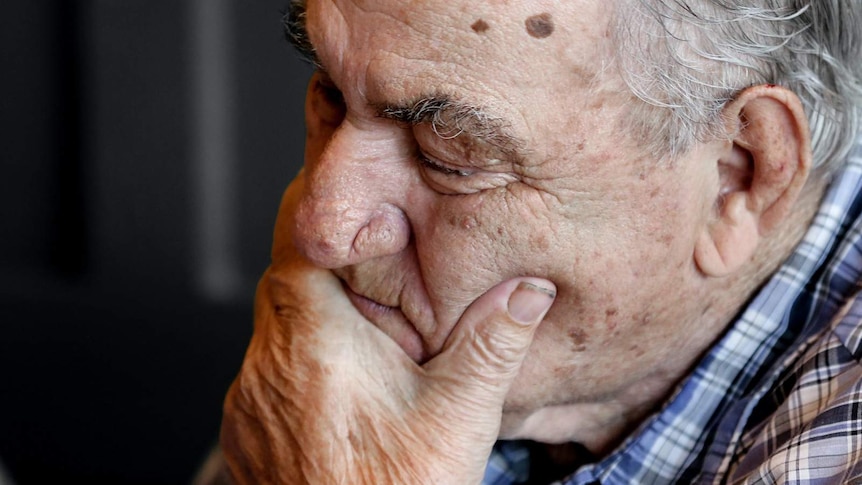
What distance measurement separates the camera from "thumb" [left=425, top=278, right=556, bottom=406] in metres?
1.31

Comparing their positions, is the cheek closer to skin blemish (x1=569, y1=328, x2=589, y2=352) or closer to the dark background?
skin blemish (x1=569, y1=328, x2=589, y2=352)

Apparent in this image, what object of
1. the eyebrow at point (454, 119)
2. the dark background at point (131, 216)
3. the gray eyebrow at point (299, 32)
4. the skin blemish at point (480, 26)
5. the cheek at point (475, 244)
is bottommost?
the dark background at point (131, 216)

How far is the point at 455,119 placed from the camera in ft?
3.88

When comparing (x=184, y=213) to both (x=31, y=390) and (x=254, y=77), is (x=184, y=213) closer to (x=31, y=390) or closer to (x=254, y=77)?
(x=254, y=77)

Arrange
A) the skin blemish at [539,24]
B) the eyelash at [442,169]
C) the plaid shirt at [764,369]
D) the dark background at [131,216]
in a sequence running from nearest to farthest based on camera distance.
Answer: the skin blemish at [539,24]
the eyelash at [442,169]
the plaid shirt at [764,369]
the dark background at [131,216]

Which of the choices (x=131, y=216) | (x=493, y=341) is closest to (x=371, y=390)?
(x=493, y=341)

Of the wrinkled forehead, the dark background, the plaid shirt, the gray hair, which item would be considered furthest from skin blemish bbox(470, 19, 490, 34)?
the dark background

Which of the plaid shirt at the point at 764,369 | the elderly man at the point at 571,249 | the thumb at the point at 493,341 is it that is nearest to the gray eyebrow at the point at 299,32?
the elderly man at the point at 571,249

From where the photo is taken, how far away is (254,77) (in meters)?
3.49

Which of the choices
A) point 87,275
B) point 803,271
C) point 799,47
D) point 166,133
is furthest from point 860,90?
point 87,275

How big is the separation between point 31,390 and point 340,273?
9.50ft

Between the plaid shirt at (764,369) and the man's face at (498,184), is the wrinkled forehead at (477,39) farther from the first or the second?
the plaid shirt at (764,369)

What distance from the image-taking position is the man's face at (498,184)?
1.17 meters

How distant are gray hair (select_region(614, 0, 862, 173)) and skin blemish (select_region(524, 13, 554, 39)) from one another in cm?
9
